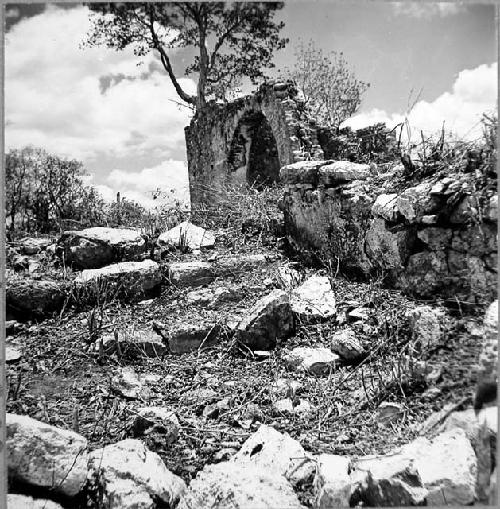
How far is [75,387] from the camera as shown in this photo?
2.57 m

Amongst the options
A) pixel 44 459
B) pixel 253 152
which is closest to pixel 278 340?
pixel 44 459

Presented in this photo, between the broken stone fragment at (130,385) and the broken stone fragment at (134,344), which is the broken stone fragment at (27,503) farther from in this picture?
the broken stone fragment at (134,344)

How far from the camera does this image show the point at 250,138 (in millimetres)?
9680

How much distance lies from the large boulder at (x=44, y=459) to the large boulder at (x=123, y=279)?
1.74 metres

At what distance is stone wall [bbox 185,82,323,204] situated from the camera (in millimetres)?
8234

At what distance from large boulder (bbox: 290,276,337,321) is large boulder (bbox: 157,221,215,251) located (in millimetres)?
1428

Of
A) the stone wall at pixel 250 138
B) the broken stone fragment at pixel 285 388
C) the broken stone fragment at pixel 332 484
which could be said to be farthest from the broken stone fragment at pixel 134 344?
the stone wall at pixel 250 138

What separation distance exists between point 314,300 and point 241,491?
170 cm

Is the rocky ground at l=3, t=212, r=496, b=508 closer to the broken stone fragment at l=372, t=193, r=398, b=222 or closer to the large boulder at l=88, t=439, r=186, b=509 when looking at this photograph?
the large boulder at l=88, t=439, r=186, b=509

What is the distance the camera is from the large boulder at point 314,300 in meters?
3.14

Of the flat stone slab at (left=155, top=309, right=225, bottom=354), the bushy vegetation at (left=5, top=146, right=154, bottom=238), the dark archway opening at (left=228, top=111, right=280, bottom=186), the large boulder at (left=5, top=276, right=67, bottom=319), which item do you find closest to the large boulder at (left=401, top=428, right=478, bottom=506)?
the flat stone slab at (left=155, top=309, right=225, bottom=354)

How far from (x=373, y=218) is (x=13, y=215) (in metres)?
4.11

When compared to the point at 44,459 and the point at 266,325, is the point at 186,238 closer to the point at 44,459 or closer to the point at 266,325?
the point at 266,325

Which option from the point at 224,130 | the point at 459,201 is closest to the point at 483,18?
the point at 459,201
